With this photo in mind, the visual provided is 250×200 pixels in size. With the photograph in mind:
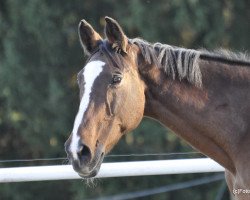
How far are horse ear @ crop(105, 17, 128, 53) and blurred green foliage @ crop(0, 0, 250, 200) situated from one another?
4.71m

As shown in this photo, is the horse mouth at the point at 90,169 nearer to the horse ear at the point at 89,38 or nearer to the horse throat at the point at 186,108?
the horse throat at the point at 186,108

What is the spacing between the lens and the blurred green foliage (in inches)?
335

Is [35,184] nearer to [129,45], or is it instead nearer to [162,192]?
[162,192]

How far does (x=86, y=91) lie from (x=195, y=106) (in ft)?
2.02

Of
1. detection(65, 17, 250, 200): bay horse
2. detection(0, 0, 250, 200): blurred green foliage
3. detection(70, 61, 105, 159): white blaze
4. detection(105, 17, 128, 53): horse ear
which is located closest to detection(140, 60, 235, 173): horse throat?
detection(65, 17, 250, 200): bay horse

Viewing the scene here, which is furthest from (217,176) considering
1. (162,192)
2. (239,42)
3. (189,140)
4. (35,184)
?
(189,140)

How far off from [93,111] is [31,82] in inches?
219

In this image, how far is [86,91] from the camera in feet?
11.6

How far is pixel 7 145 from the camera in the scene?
9750 millimetres

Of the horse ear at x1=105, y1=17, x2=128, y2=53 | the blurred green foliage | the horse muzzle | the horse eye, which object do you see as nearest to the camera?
the horse muzzle

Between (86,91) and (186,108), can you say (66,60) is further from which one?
(86,91)

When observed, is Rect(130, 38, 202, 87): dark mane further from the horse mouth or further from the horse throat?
the horse mouth

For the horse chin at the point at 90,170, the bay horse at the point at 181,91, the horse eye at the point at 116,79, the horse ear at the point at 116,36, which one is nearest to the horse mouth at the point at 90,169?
the horse chin at the point at 90,170

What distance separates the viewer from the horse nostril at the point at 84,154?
11.1 feet
